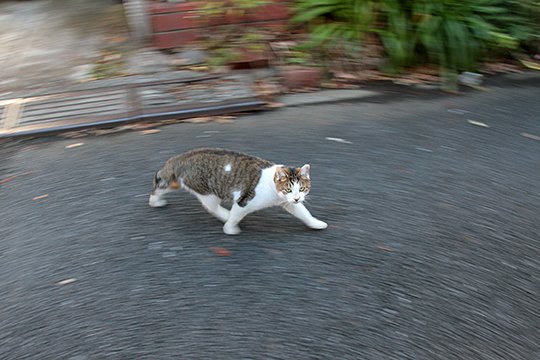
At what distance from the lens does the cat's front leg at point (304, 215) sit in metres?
3.53

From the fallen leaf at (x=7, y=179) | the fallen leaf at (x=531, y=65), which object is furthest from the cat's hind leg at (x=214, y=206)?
the fallen leaf at (x=531, y=65)

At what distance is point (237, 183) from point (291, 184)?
14.2 inches

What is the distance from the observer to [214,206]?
3.66 m

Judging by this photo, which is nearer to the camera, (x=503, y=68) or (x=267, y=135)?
(x=267, y=135)

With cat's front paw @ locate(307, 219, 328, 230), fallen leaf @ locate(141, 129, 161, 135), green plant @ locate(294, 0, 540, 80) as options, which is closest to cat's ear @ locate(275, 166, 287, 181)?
cat's front paw @ locate(307, 219, 328, 230)

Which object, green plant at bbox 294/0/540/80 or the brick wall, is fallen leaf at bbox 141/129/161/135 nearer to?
the brick wall

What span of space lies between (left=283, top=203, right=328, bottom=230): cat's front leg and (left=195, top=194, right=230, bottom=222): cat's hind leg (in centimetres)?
39

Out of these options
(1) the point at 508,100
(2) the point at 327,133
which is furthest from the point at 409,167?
(1) the point at 508,100

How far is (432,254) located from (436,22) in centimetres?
339

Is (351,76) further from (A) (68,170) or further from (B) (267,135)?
(A) (68,170)

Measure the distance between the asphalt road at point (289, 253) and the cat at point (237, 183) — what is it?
14 centimetres

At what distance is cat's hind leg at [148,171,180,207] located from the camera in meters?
3.74

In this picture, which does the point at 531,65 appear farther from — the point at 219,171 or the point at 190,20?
the point at 219,171

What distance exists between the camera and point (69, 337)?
2857mm
